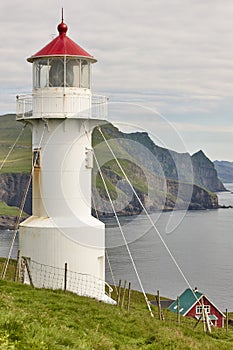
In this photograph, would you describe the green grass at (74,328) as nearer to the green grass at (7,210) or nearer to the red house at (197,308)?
the red house at (197,308)

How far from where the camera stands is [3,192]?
193 m

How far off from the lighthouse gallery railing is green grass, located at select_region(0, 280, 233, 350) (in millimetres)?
4899

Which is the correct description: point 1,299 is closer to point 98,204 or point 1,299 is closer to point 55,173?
point 55,173

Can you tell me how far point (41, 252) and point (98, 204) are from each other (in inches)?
149

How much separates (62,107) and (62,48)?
1526mm

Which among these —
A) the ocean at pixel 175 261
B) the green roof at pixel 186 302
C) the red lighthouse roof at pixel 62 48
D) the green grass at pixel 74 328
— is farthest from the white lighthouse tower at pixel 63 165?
the ocean at pixel 175 261

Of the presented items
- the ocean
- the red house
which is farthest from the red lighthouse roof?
the red house

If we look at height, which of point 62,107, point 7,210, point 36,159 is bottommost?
point 7,210

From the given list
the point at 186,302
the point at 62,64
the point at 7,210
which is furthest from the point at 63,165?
the point at 7,210

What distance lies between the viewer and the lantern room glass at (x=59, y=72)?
17.2 meters

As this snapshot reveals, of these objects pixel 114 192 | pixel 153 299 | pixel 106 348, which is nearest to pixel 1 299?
pixel 106 348

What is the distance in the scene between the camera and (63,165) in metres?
17.4

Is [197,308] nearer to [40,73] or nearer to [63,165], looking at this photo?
[63,165]

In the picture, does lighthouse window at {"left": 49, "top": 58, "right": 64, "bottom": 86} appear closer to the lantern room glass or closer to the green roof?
the lantern room glass
